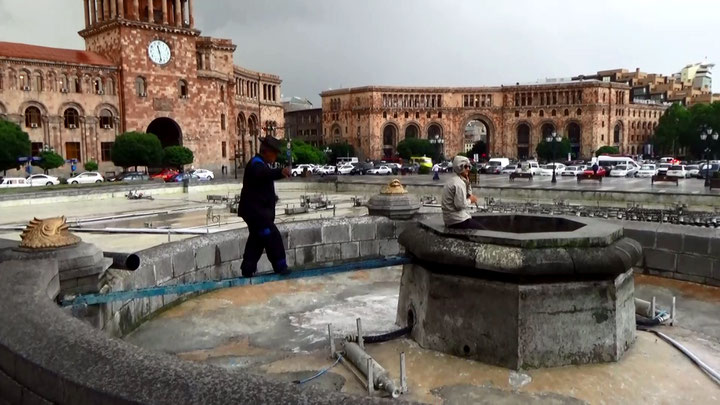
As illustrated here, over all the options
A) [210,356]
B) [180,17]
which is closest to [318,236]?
[210,356]

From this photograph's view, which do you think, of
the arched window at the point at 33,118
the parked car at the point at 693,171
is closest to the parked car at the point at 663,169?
the parked car at the point at 693,171

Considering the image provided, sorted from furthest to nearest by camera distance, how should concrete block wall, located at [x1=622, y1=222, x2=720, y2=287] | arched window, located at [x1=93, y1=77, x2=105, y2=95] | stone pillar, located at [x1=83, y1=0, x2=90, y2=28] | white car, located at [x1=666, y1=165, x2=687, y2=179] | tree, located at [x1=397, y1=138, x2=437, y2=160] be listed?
tree, located at [x1=397, y1=138, x2=437, y2=160], stone pillar, located at [x1=83, y1=0, x2=90, y2=28], arched window, located at [x1=93, y1=77, x2=105, y2=95], white car, located at [x1=666, y1=165, x2=687, y2=179], concrete block wall, located at [x1=622, y1=222, x2=720, y2=287]

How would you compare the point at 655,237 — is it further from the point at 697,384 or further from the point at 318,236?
the point at 318,236

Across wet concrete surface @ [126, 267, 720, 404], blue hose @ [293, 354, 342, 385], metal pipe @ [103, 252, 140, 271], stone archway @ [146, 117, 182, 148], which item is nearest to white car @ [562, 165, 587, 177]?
stone archway @ [146, 117, 182, 148]

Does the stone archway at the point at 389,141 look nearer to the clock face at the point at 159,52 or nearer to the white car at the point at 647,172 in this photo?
the clock face at the point at 159,52

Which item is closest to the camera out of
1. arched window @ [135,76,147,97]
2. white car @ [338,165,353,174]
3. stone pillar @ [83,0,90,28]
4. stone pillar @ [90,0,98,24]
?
arched window @ [135,76,147,97]

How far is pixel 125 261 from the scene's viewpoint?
600cm

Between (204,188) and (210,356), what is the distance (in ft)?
92.8

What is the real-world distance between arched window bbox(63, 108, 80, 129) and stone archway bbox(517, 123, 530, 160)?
236 feet

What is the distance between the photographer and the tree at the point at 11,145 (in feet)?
121

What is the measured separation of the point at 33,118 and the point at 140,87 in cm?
917

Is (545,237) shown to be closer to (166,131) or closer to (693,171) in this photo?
(693,171)

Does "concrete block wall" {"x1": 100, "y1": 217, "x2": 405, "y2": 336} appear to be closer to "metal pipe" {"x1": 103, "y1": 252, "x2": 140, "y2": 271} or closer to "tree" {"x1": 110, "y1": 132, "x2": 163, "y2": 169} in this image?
"metal pipe" {"x1": 103, "y1": 252, "x2": 140, "y2": 271}

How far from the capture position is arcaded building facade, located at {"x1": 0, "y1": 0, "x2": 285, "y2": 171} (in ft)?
153
